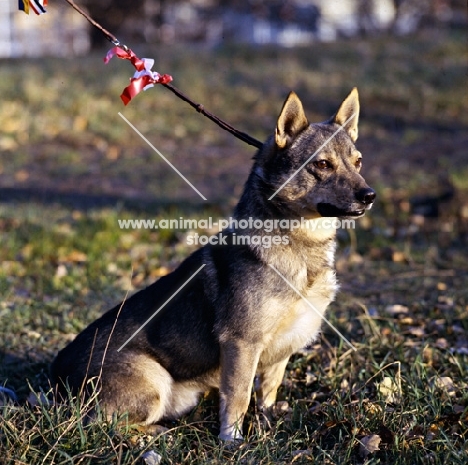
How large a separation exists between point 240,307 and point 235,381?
43 cm

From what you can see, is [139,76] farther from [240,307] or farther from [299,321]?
[299,321]

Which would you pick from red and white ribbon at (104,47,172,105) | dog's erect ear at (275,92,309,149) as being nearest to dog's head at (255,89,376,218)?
dog's erect ear at (275,92,309,149)

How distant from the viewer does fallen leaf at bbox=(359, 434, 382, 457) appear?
390cm

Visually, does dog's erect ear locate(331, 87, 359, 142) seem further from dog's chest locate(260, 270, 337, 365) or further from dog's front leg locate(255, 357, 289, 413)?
dog's front leg locate(255, 357, 289, 413)

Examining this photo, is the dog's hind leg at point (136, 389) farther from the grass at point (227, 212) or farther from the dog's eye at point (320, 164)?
→ the dog's eye at point (320, 164)

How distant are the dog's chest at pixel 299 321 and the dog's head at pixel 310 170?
46 centimetres

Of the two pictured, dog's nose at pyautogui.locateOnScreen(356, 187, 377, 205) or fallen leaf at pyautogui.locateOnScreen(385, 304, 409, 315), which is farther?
fallen leaf at pyautogui.locateOnScreen(385, 304, 409, 315)

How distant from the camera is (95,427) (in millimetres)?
3836

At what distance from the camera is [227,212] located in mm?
9453

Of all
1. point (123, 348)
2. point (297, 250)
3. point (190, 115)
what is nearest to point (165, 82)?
point (297, 250)

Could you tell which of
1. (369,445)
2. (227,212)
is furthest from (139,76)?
(227,212)

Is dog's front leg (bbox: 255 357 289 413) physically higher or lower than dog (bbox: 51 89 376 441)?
lower

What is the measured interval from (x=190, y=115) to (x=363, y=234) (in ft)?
23.6

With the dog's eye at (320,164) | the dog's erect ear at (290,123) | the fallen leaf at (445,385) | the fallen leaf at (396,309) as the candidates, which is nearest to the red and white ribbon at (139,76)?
the dog's erect ear at (290,123)
